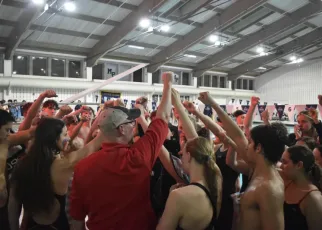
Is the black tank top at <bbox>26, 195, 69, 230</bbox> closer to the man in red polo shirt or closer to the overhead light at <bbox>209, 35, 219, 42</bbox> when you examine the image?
the man in red polo shirt

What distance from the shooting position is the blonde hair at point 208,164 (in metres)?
1.66

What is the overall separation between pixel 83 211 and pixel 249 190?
1.05m

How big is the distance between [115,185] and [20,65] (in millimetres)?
11280

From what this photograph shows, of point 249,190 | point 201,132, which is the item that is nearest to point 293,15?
point 201,132

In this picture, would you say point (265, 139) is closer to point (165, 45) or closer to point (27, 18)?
point (27, 18)

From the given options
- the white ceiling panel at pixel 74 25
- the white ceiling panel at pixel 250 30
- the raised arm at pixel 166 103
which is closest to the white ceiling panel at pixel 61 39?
the white ceiling panel at pixel 74 25

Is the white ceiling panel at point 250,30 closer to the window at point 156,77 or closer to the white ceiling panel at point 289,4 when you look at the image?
the white ceiling panel at point 289,4

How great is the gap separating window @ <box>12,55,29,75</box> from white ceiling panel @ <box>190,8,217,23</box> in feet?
22.3

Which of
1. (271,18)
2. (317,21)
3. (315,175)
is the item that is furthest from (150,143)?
(317,21)

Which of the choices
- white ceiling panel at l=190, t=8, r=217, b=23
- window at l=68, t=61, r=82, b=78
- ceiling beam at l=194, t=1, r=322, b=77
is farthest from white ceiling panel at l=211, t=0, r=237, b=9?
window at l=68, t=61, r=82, b=78

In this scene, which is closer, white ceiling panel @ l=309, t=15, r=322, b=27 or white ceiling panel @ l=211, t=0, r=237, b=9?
white ceiling panel @ l=211, t=0, r=237, b=9

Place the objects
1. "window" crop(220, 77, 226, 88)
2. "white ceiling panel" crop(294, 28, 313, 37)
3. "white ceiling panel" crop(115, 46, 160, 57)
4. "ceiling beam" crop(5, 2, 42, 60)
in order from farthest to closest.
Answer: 1. "window" crop(220, 77, 226, 88)
2. "white ceiling panel" crop(294, 28, 313, 37)
3. "white ceiling panel" crop(115, 46, 160, 57)
4. "ceiling beam" crop(5, 2, 42, 60)

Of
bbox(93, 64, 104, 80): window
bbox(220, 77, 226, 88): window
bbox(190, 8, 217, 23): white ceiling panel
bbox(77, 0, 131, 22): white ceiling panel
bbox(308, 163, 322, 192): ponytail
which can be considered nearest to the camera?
bbox(308, 163, 322, 192): ponytail

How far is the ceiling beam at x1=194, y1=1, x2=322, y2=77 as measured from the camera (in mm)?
11711
